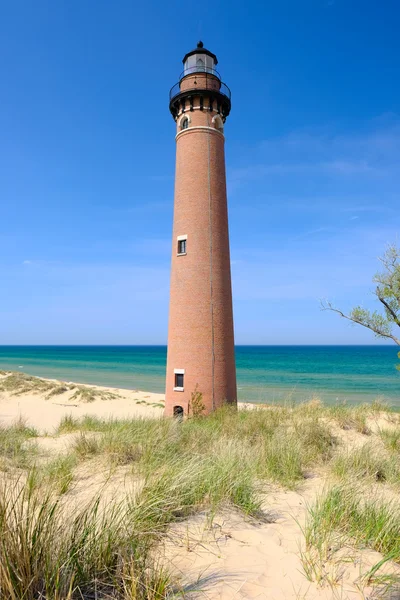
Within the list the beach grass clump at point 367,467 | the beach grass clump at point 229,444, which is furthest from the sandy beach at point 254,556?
the beach grass clump at point 367,467

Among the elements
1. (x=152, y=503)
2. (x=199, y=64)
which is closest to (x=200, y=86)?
(x=199, y=64)

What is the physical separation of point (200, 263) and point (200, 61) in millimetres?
10578

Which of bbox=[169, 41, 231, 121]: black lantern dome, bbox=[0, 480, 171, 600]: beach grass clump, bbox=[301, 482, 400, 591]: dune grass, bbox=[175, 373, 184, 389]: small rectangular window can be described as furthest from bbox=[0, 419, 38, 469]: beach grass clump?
bbox=[169, 41, 231, 121]: black lantern dome

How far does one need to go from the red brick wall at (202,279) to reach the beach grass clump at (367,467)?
25.9ft

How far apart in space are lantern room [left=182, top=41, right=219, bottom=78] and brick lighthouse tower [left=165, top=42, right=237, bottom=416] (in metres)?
0.39

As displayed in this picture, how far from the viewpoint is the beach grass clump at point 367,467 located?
6043 millimetres

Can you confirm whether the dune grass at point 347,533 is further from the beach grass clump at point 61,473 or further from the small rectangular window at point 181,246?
the small rectangular window at point 181,246

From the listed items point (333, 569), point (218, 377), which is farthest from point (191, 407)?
point (333, 569)

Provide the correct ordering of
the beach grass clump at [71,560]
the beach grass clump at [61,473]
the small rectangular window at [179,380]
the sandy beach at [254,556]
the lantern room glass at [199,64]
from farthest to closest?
the lantern room glass at [199,64]
the small rectangular window at [179,380]
the beach grass clump at [61,473]
the sandy beach at [254,556]
the beach grass clump at [71,560]

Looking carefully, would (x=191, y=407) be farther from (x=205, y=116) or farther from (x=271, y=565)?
(x=205, y=116)

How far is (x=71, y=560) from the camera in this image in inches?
101

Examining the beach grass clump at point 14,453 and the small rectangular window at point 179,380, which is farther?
the small rectangular window at point 179,380

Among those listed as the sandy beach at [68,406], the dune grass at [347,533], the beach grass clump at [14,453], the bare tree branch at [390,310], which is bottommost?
the sandy beach at [68,406]

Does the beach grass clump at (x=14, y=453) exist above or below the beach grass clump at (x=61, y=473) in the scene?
below
